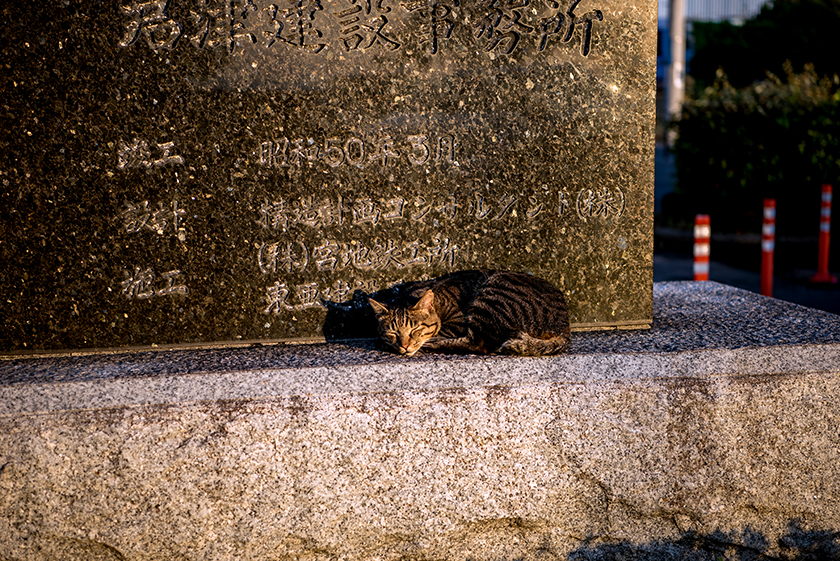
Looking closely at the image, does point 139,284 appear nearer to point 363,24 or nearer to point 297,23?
point 297,23

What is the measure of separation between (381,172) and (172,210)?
0.89 meters

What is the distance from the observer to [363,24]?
9.61 feet

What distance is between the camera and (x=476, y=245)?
3135 millimetres

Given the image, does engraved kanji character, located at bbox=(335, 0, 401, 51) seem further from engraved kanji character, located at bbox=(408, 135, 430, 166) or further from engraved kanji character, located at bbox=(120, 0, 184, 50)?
engraved kanji character, located at bbox=(120, 0, 184, 50)

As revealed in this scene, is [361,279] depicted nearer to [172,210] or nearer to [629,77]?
[172,210]

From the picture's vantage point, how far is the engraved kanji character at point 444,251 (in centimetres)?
311

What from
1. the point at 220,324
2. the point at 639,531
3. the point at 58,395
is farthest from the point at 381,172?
the point at 639,531

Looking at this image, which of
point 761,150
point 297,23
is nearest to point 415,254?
point 297,23

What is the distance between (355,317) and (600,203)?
48.4 inches

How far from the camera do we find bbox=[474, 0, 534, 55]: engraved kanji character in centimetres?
301

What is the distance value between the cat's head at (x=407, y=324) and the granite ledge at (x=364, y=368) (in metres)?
0.07

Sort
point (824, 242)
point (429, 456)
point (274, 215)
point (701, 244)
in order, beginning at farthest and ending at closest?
point (824, 242), point (701, 244), point (274, 215), point (429, 456)

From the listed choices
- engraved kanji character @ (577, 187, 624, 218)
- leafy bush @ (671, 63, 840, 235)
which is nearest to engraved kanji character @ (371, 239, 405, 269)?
engraved kanji character @ (577, 187, 624, 218)

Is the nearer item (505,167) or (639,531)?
(639,531)
